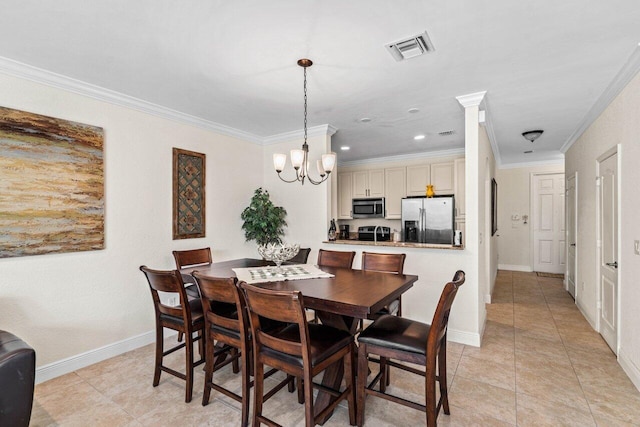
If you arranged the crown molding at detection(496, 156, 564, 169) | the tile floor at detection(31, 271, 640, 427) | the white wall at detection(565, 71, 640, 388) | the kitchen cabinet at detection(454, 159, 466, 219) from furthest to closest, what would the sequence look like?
the crown molding at detection(496, 156, 564, 169) < the kitchen cabinet at detection(454, 159, 466, 219) < the white wall at detection(565, 71, 640, 388) < the tile floor at detection(31, 271, 640, 427)

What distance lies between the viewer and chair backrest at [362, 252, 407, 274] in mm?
2807

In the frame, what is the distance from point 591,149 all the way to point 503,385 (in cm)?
306

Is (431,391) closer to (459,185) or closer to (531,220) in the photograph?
(459,185)

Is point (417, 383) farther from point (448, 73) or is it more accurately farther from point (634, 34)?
point (634, 34)

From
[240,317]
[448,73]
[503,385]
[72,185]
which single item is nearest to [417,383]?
[503,385]

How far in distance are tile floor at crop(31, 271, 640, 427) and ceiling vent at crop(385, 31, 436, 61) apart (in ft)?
8.10

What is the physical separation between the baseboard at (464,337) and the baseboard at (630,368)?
3.57ft

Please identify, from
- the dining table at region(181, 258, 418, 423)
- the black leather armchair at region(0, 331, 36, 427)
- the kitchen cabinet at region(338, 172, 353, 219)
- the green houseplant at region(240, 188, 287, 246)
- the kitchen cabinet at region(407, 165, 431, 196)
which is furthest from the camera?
the kitchen cabinet at region(338, 172, 353, 219)

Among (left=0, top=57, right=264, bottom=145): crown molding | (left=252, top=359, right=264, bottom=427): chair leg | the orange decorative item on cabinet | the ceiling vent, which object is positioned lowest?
(left=252, top=359, right=264, bottom=427): chair leg

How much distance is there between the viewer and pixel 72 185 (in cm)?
270

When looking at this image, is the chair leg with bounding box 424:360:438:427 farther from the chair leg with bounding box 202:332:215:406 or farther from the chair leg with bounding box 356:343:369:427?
the chair leg with bounding box 202:332:215:406

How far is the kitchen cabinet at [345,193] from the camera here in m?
6.57

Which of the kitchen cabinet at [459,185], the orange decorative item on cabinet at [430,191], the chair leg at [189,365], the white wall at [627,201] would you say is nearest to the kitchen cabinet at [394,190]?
the orange decorative item on cabinet at [430,191]

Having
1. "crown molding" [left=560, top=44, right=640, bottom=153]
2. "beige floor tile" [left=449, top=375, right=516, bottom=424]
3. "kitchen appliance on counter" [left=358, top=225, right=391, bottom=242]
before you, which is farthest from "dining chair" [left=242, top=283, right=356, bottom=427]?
"kitchen appliance on counter" [left=358, top=225, right=391, bottom=242]
